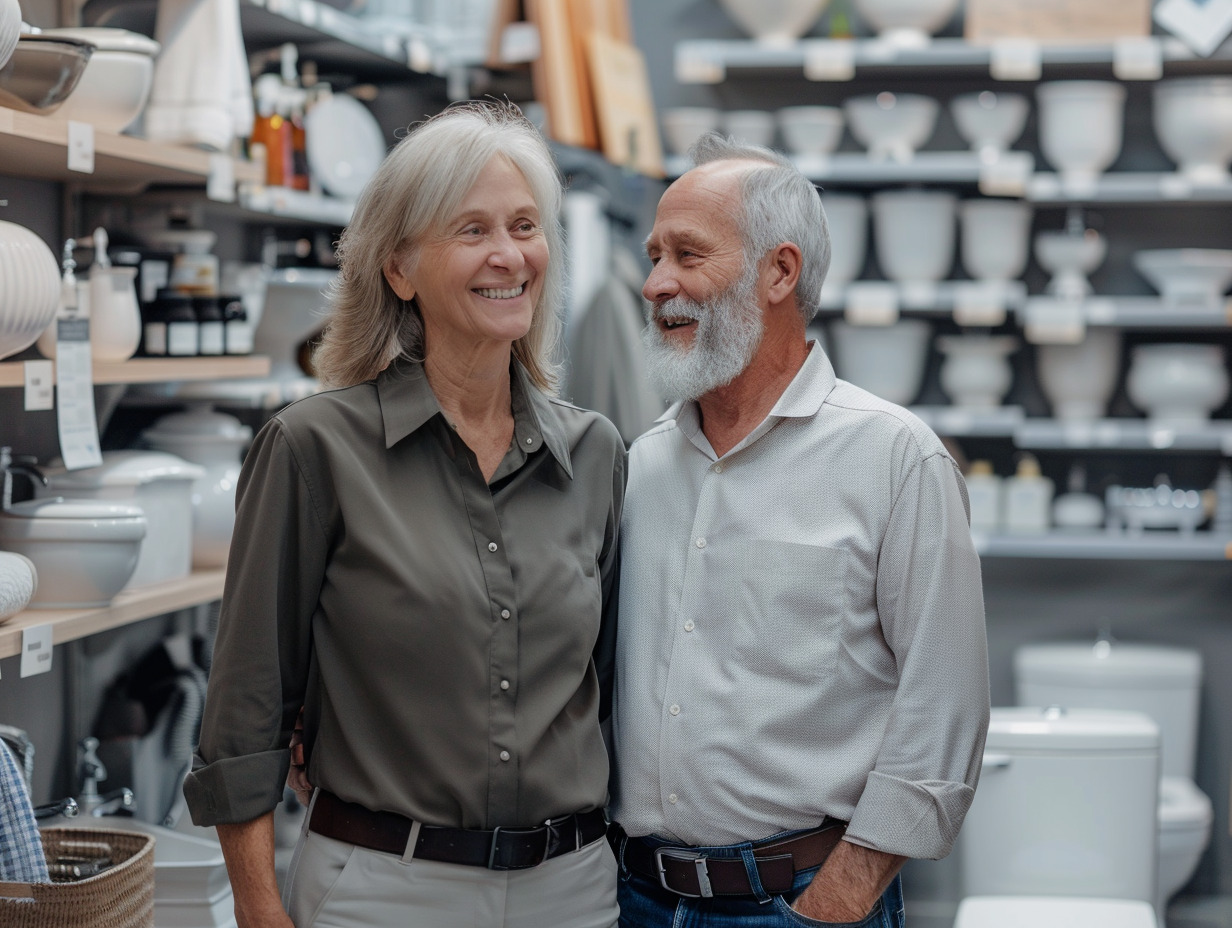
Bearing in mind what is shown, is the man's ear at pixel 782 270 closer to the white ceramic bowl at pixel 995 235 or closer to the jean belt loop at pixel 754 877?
the jean belt loop at pixel 754 877

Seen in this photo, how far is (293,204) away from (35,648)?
1.19 m

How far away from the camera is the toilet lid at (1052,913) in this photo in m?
2.69

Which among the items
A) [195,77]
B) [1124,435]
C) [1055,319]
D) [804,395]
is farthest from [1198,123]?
[195,77]

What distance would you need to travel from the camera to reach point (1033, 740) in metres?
3.03

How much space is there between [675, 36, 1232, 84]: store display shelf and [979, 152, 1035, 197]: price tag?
0.24 meters

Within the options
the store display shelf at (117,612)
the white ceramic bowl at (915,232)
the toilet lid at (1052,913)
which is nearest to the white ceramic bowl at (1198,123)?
the white ceramic bowl at (915,232)

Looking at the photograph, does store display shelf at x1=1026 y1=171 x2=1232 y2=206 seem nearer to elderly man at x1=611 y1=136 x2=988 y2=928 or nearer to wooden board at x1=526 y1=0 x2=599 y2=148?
wooden board at x1=526 y1=0 x2=599 y2=148

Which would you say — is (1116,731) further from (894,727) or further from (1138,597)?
(894,727)

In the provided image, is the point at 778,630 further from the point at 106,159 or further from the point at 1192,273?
the point at 1192,273

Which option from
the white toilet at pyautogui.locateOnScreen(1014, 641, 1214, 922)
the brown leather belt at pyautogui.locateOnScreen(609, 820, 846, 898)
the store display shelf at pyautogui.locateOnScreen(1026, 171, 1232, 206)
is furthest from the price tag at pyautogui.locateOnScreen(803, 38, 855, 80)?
the brown leather belt at pyautogui.locateOnScreen(609, 820, 846, 898)

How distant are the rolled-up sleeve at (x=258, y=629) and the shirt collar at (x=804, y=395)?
55cm

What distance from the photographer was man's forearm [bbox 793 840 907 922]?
1.55m

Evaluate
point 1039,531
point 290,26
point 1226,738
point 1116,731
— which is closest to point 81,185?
point 290,26

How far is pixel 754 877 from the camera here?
1575 millimetres
